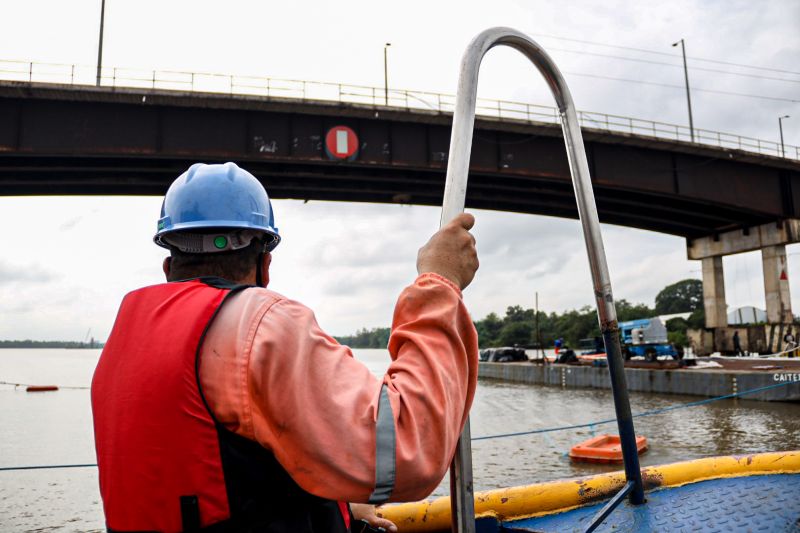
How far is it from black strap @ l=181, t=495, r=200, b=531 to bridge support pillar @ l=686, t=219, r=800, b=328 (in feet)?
106

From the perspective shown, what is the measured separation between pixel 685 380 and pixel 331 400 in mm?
22170

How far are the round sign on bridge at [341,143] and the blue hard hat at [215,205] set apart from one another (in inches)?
755

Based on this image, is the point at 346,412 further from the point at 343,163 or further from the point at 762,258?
the point at 762,258

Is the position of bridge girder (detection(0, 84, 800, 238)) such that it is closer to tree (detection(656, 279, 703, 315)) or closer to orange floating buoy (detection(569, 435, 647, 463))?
orange floating buoy (detection(569, 435, 647, 463))

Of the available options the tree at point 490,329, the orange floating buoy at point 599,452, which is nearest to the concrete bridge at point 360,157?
the orange floating buoy at point 599,452

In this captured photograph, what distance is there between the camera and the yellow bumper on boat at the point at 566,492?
287cm

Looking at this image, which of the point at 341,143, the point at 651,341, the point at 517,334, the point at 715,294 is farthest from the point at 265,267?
the point at 517,334

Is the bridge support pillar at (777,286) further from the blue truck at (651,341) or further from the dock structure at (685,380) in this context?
the dock structure at (685,380)

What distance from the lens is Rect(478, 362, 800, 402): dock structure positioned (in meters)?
16.8

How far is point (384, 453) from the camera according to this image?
43.2 inches

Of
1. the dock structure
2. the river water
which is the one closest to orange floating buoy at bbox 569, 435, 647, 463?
the river water

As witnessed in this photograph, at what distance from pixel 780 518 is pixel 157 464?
2.36 m

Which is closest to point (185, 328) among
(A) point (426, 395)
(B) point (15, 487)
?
(A) point (426, 395)

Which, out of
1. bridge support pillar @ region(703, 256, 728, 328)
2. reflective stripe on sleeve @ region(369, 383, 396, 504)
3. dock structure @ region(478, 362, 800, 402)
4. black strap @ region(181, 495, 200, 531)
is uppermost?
bridge support pillar @ region(703, 256, 728, 328)
